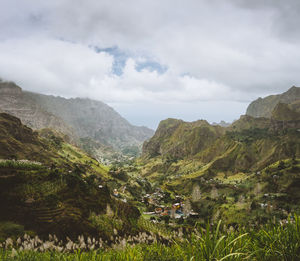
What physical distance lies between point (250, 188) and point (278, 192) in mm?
26220

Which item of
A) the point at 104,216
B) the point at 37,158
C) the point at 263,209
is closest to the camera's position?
the point at 104,216

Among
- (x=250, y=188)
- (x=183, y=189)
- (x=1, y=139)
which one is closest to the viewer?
(x=1, y=139)

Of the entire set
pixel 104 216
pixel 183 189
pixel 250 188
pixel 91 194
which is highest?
pixel 91 194

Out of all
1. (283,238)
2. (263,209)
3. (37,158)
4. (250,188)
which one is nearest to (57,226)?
(283,238)

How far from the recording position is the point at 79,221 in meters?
26.4

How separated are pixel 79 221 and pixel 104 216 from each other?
4903 mm

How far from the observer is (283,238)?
6219mm

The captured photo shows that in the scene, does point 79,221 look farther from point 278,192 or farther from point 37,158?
point 278,192

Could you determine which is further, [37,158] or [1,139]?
[37,158]

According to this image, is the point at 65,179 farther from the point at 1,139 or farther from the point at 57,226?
the point at 1,139


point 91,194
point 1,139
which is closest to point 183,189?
point 1,139

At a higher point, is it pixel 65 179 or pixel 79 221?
pixel 65 179

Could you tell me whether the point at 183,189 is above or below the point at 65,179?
below

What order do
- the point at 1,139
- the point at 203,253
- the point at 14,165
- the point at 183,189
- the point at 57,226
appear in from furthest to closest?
the point at 183,189 < the point at 1,139 < the point at 14,165 < the point at 57,226 < the point at 203,253
